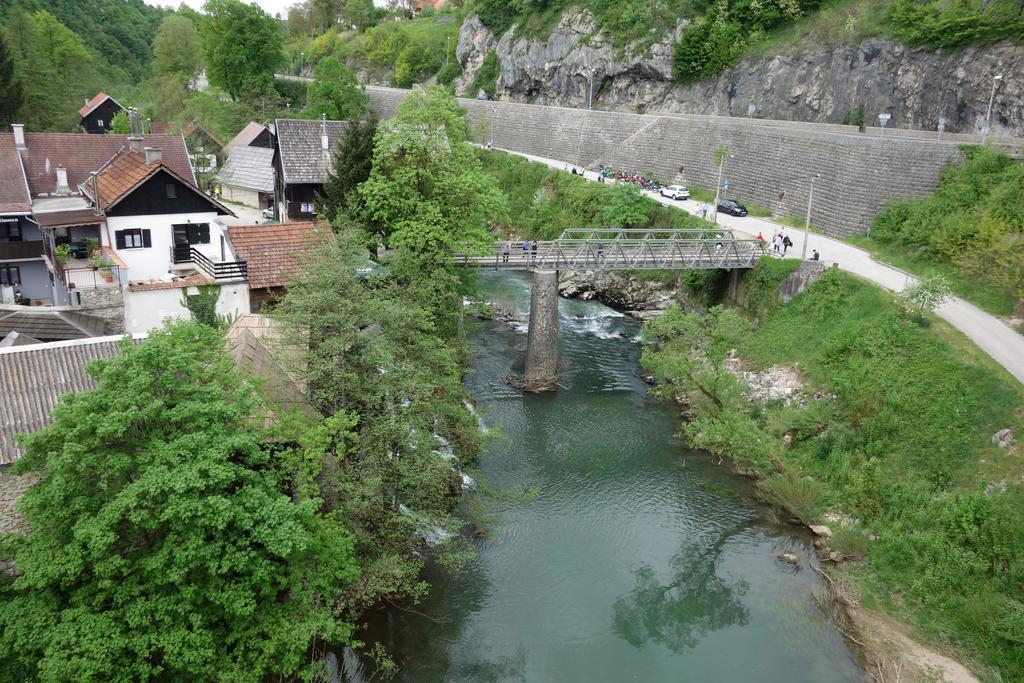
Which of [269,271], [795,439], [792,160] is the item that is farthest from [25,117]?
[795,439]

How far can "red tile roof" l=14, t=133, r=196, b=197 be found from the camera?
30.0 meters

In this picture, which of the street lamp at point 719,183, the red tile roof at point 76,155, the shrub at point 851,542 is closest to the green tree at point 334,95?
the red tile roof at point 76,155

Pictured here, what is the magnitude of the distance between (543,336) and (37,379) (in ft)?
61.2

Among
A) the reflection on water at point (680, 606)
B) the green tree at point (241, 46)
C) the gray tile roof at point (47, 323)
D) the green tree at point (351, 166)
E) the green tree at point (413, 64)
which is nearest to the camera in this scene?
the reflection on water at point (680, 606)

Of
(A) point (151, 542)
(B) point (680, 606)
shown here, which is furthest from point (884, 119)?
(A) point (151, 542)

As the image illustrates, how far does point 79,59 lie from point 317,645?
7171 cm

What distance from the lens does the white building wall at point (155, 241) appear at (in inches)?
1007

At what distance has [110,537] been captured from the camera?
1088cm

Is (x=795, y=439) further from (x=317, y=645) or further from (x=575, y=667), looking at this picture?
(x=317, y=645)

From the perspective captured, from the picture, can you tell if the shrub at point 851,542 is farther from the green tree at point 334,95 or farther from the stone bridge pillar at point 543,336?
the green tree at point 334,95

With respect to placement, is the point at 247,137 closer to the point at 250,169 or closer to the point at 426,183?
the point at 250,169

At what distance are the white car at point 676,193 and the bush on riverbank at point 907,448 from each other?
15.2m

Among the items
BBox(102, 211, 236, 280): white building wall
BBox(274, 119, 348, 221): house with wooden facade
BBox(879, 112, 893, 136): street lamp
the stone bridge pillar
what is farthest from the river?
BBox(879, 112, 893, 136): street lamp

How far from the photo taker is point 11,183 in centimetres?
2850
